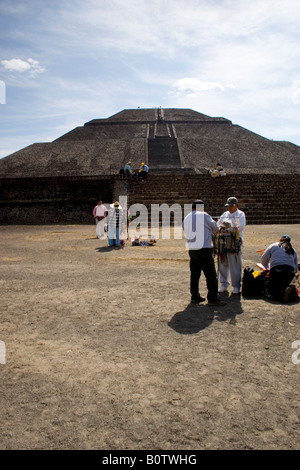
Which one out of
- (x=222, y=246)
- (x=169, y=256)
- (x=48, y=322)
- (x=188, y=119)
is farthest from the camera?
(x=188, y=119)

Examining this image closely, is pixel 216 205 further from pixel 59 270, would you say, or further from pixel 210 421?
pixel 210 421

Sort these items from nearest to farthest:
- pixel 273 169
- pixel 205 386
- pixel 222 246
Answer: pixel 205 386 < pixel 222 246 < pixel 273 169

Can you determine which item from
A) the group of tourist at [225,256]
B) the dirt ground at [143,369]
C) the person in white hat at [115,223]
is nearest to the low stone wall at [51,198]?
the person in white hat at [115,223]

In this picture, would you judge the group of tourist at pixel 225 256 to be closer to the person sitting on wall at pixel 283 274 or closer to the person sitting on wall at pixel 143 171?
the person sitting on wall at pixel 283 274

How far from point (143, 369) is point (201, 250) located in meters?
2.05

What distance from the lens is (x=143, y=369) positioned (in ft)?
10.4

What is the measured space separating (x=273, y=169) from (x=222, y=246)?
Result: 86.2ft

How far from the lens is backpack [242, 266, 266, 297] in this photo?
5.21 meters

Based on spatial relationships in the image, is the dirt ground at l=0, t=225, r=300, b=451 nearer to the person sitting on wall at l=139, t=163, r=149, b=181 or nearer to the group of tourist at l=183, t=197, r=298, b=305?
the group of tourist at l=183, t=197, r=298, b=305

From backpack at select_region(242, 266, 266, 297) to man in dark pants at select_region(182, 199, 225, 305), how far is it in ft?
2.03

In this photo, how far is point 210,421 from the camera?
247cm

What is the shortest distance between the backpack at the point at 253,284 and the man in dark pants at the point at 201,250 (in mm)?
620

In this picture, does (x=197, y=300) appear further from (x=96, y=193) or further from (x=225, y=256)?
(x=96, y=193)
